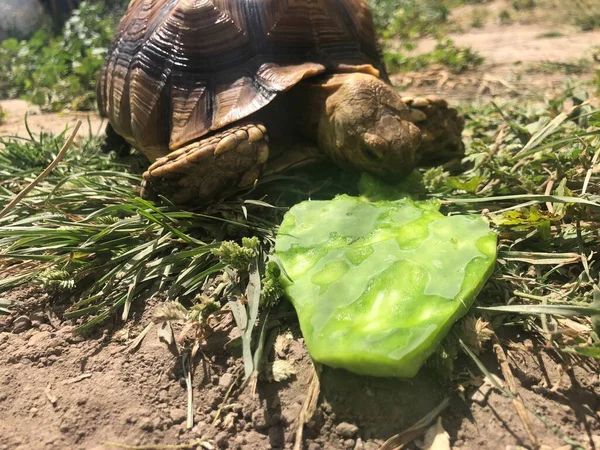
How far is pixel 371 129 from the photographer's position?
2145 millimetres

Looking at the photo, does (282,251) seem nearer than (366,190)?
Yes

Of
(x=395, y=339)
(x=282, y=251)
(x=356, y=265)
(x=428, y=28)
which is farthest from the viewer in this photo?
(x=428, y=28)

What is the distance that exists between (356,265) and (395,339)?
1.15ft

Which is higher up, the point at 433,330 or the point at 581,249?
the point at 433,330

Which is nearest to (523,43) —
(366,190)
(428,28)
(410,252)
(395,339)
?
(428,28)

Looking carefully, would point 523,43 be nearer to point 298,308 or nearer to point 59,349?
point 298,308

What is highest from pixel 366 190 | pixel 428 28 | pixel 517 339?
pixel 366 190

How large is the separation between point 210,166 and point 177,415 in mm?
1086

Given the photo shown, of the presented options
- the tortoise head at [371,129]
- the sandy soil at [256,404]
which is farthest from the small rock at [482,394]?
Result: the tortoise head at [371,129]

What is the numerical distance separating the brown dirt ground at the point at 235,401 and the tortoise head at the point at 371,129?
90 centimetres

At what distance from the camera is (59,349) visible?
1.65 meters

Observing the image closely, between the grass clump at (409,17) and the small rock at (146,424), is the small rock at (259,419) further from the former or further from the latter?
the grass clump at (409,17)

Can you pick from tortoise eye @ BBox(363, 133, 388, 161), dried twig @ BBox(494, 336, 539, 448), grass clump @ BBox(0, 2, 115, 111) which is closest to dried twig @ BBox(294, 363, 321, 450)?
dried twig @ BBox(494, 336, 539, 448)

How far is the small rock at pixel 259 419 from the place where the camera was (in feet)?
4.41
